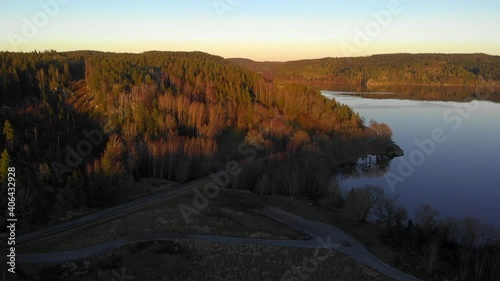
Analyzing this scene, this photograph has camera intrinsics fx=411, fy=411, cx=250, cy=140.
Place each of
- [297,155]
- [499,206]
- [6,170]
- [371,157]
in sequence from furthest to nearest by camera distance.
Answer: [371,157]
[297,155]
[499,206]
[6,170]

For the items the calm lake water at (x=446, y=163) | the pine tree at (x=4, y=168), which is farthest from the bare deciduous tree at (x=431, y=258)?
the pine tree at (x=4, y=168)

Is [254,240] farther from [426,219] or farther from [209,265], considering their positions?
[426,219]

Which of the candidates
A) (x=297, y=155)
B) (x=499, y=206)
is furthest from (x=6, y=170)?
(x=499, y=206)

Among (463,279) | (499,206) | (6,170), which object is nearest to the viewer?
(463,279)

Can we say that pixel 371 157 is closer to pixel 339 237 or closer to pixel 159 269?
pixel 339 237

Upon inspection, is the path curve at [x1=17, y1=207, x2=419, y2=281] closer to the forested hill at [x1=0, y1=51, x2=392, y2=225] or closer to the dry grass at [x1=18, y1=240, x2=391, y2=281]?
the dry grass at [x1=18, y1=240, x2=391, y2=281]

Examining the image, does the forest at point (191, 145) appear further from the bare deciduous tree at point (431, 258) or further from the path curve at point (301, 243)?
the path curve at point (301, 243)
